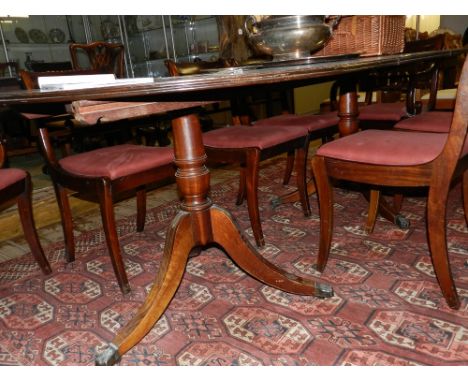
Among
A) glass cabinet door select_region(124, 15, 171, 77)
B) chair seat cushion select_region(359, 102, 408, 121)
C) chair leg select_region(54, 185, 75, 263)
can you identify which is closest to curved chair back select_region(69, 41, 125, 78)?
chair leg select_region(54, 185, 75, 263)

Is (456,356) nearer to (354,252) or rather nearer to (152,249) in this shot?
(354,252)

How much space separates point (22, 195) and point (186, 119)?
81 centimetres

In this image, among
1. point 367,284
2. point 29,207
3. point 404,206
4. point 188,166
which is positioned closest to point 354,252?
point 367,284

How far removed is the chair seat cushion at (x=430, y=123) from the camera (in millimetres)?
1754

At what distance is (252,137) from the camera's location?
1721mm

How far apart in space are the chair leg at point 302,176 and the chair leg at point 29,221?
3.97ft

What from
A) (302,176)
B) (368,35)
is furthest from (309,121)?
(368,35)

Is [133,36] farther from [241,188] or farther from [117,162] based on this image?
[117,162]

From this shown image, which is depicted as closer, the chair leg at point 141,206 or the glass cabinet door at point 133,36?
the chair leg at point 141,206

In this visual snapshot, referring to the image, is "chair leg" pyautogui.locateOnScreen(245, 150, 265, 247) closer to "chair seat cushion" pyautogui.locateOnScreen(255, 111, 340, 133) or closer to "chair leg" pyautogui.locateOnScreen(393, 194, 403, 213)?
"chair seat cushion" pyautogui.locateOnScreen(255, 111, 340, 133)

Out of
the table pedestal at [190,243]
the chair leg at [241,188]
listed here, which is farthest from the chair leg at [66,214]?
the chair leg at [241,188]

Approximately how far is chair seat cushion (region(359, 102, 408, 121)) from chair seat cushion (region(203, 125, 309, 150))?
68 cm

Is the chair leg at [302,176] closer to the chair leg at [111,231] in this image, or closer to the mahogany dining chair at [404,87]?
the mahogany dining chair at [404,87]

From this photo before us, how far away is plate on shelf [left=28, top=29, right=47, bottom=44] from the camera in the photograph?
5094mm
